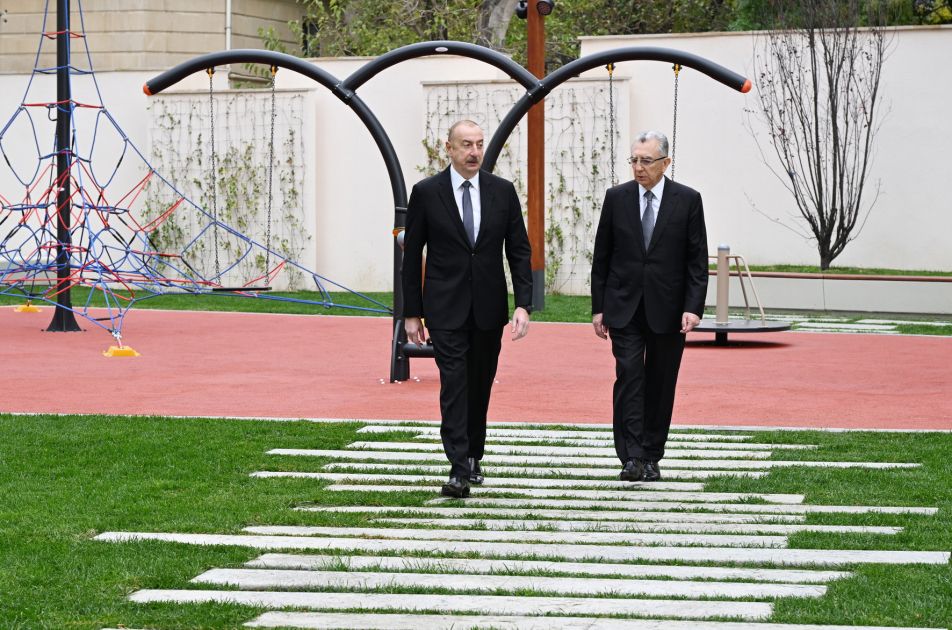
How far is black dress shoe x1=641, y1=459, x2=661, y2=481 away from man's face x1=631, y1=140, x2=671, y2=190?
5.11 ft

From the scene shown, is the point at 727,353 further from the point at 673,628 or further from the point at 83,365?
the point at 673,628

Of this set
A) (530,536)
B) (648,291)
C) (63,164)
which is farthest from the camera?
(63,164)

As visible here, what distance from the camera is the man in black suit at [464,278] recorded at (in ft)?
26.5

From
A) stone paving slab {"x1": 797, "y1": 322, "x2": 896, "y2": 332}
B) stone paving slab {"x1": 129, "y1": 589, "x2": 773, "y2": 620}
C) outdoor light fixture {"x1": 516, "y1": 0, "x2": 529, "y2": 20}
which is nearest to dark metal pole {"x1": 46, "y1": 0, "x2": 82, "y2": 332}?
outdoor light fixture {"x1": 516, "y1": 0, "x2": 529, "y2": 20}

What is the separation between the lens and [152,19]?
33.1 meters

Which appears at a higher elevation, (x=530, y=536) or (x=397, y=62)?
(x=397, y=62)

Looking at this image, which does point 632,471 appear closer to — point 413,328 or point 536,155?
point 413,328

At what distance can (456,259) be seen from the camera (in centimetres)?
817

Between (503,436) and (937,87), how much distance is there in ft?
49.9

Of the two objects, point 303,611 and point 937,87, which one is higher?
point 937,87

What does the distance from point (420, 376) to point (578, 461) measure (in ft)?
16.5

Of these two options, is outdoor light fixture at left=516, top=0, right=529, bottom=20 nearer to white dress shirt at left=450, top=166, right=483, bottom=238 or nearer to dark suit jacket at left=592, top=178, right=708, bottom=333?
dark suit jacket at left=592, top=178, right=708, bottom=333

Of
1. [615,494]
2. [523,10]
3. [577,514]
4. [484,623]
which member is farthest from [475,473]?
[523,10]

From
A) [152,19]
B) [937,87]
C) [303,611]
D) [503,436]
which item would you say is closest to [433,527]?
[303,611]
